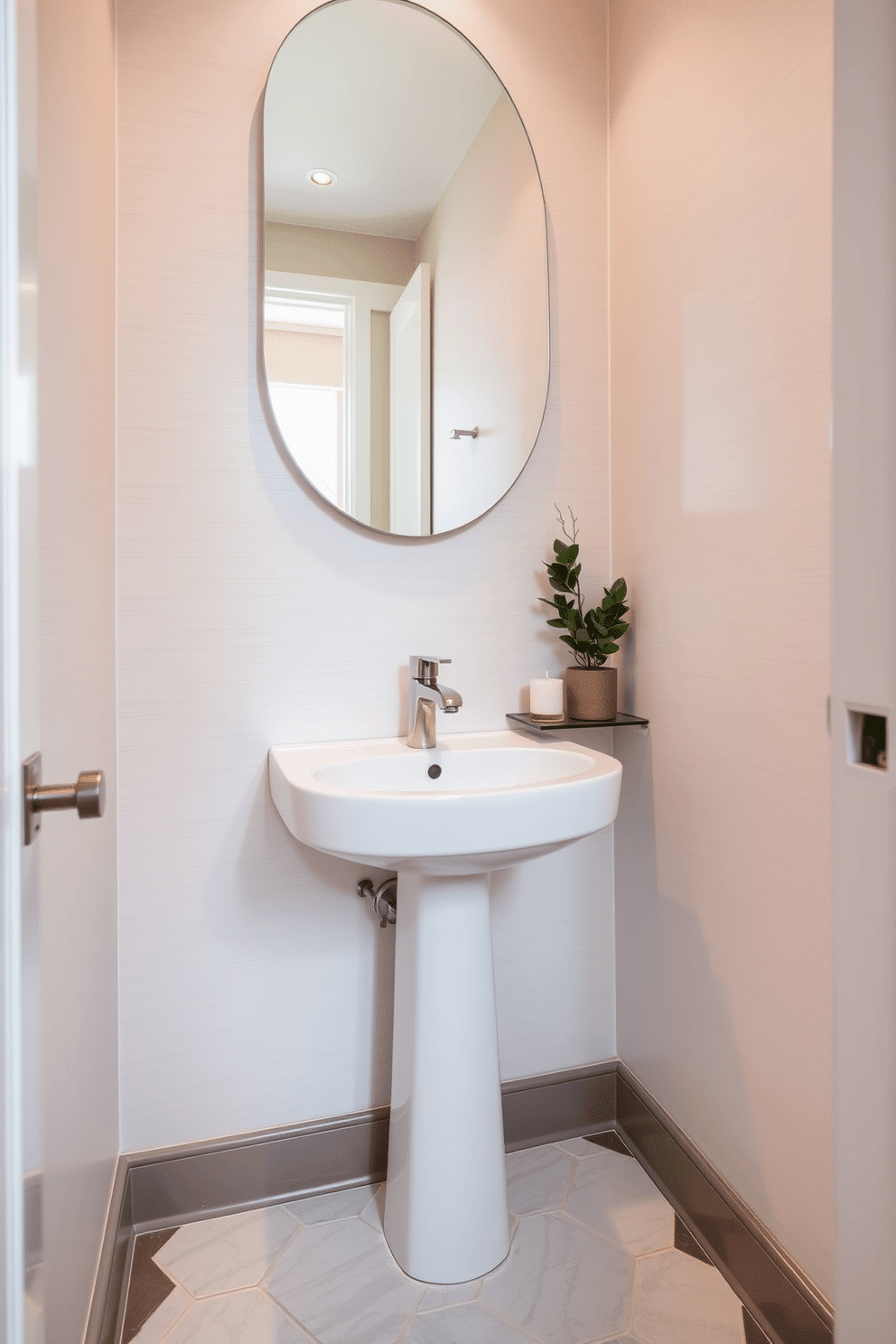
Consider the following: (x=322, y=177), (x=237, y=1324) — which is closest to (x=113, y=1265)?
(x=237, y=1324)

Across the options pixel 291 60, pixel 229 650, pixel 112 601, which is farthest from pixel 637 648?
pixel 291 60

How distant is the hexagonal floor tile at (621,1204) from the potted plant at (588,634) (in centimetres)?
86

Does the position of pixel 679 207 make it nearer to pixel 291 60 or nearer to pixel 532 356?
pixel 532 356

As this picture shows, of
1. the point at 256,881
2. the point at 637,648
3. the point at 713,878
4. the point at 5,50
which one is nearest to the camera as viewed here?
the point at 5,50

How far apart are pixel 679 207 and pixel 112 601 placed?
1190 mm

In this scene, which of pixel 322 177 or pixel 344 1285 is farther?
pixel 322 177

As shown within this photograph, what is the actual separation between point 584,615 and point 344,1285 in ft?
4.01

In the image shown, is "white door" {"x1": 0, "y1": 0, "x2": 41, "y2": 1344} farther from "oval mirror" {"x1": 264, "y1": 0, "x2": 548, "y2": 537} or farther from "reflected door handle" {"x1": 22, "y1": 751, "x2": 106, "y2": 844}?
"oval mirror" {"x1": 264, "y1": 0, "x2": 548, "y2": 537}

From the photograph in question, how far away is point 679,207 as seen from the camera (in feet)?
4.68

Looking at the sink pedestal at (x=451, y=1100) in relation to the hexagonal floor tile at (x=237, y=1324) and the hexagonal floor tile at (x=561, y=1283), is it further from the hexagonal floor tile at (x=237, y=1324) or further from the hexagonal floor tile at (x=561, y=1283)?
the hexagonal floor tile at (x=237, y=1324)

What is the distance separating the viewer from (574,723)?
1.54 meters

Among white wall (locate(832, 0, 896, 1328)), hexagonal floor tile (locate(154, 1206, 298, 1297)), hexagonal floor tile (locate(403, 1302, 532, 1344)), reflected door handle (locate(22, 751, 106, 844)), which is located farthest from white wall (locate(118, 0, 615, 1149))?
white wall (locate(832, 0, 896, 1328))

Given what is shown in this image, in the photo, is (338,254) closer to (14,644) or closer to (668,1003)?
(14,644)

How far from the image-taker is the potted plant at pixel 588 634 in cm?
157
